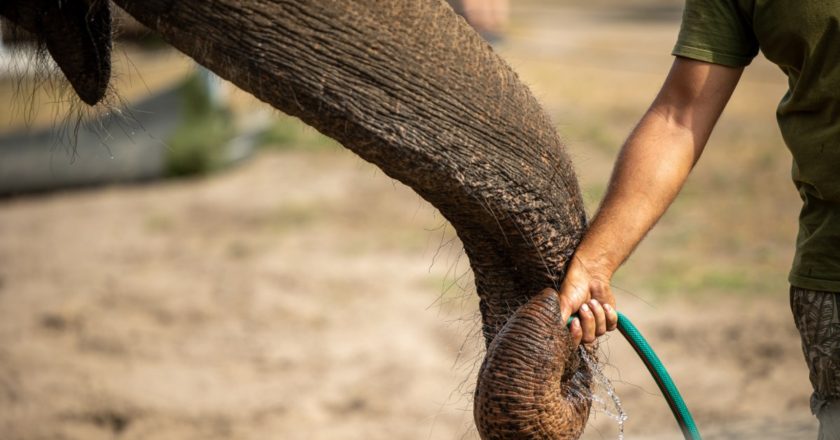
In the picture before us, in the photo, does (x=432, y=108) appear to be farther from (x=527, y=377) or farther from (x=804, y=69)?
(x=804, y=69)

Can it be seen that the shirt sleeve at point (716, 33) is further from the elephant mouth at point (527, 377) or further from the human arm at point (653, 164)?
the elephant mouth at point (527, 377)

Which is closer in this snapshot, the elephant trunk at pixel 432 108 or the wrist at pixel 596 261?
the elephant trunk at pixel 432 108

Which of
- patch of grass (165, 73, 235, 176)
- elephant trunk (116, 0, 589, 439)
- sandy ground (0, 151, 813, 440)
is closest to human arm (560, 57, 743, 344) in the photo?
elephant trunk (116, 0, 589, 439)

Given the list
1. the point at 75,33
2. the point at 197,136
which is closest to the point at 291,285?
the point at 197,136

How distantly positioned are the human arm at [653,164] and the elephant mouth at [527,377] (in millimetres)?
133

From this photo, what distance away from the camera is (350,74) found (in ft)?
6.02

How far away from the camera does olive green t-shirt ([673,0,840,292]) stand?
1947 mm

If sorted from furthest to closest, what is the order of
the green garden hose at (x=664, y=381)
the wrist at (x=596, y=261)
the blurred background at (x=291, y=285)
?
the blurred background at (x=291, y=285)
the green garden hose at (x=664, y=381)
the wrist at (x=596, y=261)

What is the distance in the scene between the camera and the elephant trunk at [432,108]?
5.95 feet

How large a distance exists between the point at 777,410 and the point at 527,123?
2.65 metres

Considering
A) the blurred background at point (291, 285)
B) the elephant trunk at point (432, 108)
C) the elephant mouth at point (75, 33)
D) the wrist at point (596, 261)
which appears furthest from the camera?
the blurred background at point (291, 285)

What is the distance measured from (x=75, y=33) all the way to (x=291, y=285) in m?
4.11

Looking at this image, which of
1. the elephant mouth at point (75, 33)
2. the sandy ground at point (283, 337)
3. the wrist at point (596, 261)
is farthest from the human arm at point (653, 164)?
the sandy ground at point (283, 337)

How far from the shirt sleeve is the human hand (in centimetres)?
47
